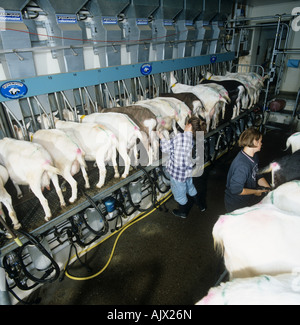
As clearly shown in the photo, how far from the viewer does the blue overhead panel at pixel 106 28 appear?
3445 millimetres

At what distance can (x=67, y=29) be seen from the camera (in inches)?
123

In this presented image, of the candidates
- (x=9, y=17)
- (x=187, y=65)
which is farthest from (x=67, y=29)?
(x=187, y=65)

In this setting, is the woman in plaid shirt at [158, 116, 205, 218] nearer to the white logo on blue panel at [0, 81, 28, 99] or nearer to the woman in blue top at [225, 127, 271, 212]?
the woman in blue top at [225, 127, 271, 212]

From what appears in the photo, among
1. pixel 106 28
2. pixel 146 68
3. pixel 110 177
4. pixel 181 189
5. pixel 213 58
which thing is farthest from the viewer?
pixel 213 58

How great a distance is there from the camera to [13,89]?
8.24 ft

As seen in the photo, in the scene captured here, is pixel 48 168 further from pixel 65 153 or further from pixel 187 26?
pixel 187 26

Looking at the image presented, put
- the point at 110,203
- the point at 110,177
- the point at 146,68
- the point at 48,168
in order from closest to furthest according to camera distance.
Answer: the point at 48,168 → the point at 110,177 → the point at 110,203 → the point at 146,68

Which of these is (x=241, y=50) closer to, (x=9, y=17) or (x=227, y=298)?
(x=9, y=17)

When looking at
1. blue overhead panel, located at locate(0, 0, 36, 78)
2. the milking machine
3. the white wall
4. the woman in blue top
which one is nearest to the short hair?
the woman in blue top

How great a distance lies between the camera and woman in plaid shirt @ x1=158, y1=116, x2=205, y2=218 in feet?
9.83

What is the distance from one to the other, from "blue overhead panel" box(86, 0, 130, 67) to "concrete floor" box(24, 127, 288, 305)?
3.01m

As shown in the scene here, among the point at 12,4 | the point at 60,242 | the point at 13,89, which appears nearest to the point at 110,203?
the point at 60,242

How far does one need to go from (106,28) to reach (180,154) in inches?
Result: 98.9

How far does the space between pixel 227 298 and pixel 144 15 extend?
471cm
